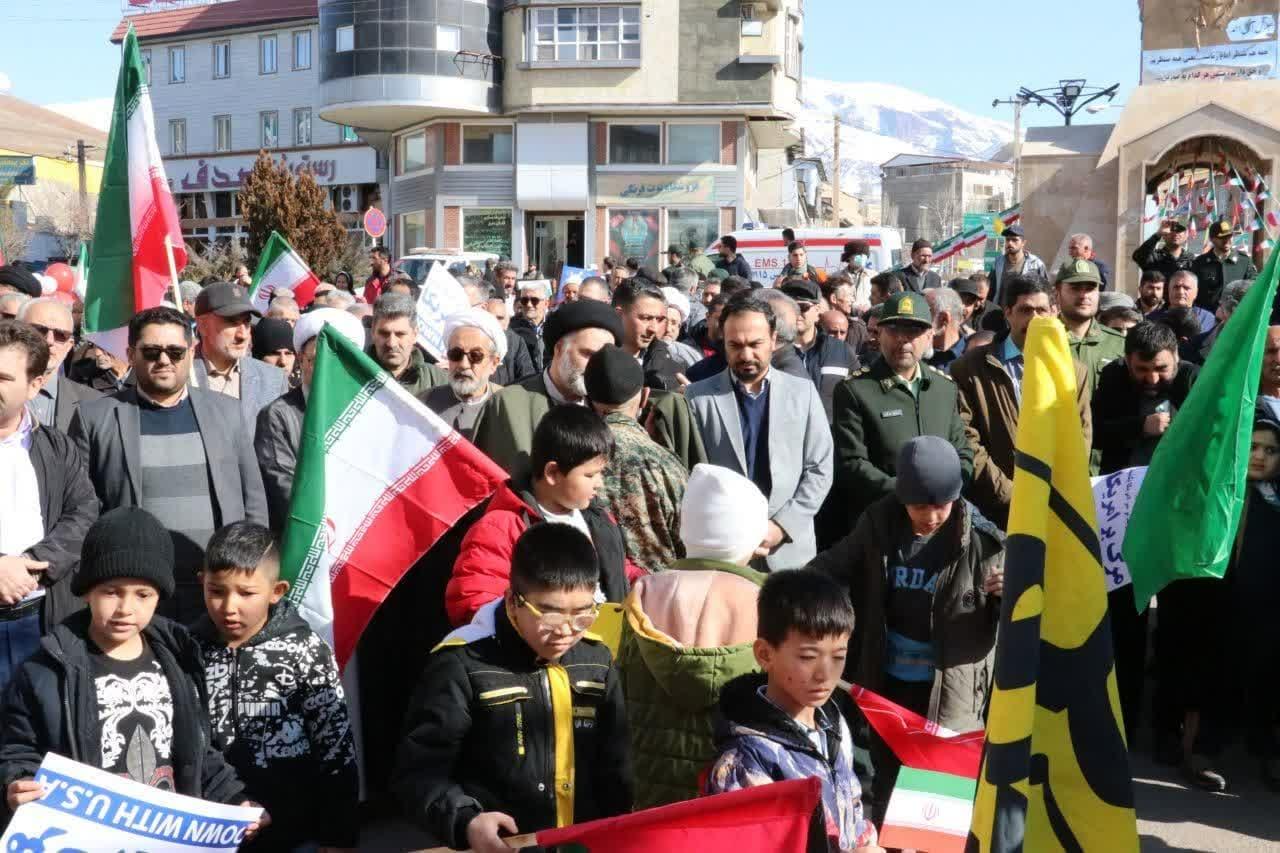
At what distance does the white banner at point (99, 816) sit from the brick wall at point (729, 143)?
4353 centimetres

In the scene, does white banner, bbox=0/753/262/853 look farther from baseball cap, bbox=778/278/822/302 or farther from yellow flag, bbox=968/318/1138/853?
baseball cap, bbox=778/278/822/302

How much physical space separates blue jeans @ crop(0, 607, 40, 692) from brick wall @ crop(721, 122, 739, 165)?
42233 mm

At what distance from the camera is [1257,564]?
6289 millimetres

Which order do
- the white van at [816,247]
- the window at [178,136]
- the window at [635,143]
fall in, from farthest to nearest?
the window at [178,136] < the window at [635,143] < the white van at [816,247]

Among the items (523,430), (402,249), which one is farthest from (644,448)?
(402,249)

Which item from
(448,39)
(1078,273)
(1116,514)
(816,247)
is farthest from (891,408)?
(448,39)

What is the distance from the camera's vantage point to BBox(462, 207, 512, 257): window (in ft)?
156

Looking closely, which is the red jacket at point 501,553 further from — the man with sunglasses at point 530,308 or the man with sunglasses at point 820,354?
the man with sunglasses at point 530,308

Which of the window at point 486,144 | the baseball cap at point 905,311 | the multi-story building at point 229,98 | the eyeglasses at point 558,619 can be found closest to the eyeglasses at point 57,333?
the eyeglasses at point 558,619

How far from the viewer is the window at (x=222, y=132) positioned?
2712 inches

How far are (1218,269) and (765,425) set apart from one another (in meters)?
8.22

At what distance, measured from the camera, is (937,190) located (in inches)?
4250

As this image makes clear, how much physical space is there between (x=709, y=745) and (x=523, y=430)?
6.17 feet

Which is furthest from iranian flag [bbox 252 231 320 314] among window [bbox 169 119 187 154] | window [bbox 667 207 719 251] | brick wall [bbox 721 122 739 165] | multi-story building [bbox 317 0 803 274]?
window [bbox 169 119 187 154]
